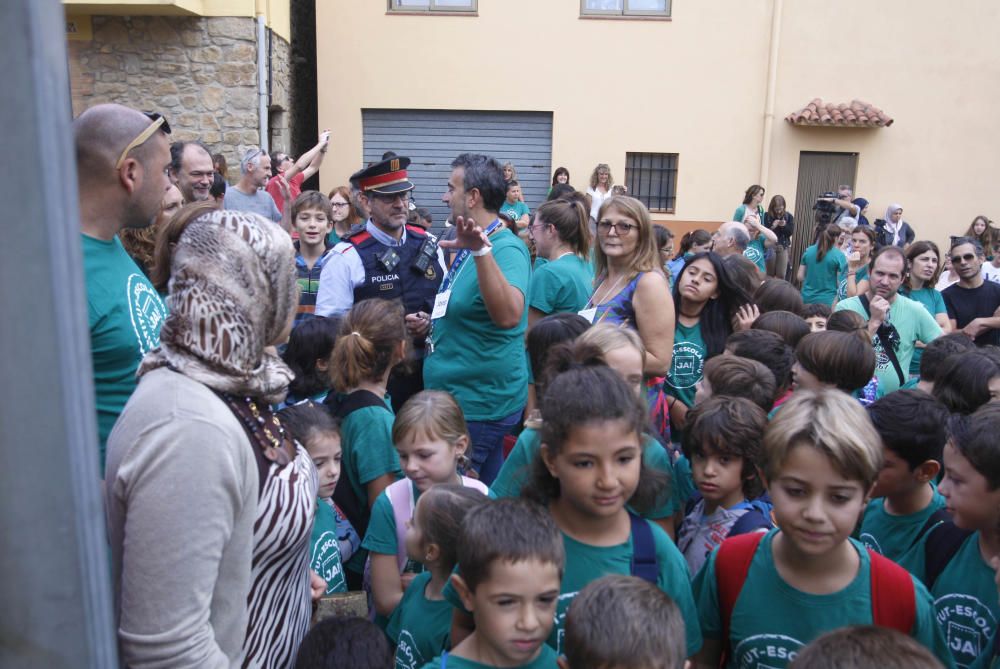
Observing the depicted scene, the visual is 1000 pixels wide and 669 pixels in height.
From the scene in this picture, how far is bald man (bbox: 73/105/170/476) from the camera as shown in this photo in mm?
2193

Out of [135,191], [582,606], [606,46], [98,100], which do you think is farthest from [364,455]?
[606,46]

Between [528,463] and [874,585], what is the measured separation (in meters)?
0.92

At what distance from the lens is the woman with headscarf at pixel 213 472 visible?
1389 mm

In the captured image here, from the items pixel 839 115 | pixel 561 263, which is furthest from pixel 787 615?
pixel 839 115

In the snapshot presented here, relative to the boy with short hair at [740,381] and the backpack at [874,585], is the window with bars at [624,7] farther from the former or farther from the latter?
the backpack at [874,585]

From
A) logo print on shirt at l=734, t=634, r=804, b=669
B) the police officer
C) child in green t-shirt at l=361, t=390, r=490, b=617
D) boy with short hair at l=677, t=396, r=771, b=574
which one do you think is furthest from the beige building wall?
logo print on shirt at l=734, t=634, r=804, b=669

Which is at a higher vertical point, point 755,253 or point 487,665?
point 755,253

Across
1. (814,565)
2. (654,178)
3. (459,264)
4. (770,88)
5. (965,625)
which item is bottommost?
(965,625)

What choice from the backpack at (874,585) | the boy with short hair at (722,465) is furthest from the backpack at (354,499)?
the backpack at (874,585)

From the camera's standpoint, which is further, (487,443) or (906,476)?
(487,443)

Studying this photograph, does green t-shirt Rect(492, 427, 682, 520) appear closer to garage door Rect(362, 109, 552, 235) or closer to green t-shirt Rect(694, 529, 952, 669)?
green t-shirt Rect(694, 529, 952, 669)

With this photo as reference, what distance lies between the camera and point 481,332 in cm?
374

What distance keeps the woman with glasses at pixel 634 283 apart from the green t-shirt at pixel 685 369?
1.53 feet

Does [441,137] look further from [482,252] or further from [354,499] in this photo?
[354,499]
